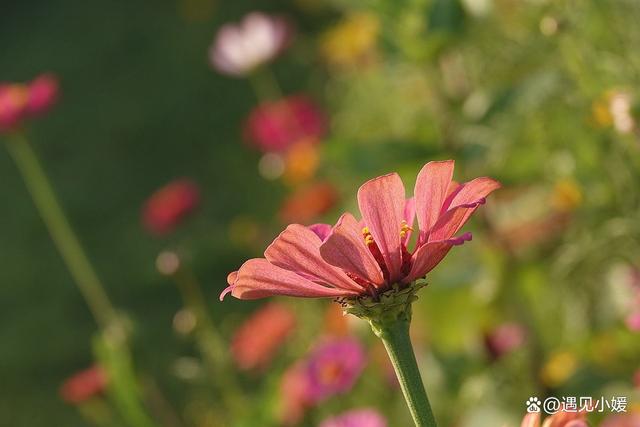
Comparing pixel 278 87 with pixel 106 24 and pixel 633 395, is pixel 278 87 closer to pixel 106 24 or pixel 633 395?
pixel 106 24

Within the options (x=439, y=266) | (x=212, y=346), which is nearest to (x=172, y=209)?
(x=212, y=346)

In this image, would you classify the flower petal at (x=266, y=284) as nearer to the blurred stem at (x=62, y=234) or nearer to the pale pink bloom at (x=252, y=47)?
the blurred stem at (x=62, y=234)

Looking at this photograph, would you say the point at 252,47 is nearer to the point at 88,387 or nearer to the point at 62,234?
the point at 62,234

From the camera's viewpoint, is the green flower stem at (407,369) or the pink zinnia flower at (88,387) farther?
the pink zinnia flower at (88,387)

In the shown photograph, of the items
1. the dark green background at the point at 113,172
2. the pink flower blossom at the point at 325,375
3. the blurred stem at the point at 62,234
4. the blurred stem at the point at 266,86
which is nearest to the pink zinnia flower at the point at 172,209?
the blurred stem at the point at 62,234

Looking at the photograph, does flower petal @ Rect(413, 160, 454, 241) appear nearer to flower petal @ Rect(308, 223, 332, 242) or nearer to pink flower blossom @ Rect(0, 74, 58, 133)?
flower petal @ Rect(308, 223, 332, 242)

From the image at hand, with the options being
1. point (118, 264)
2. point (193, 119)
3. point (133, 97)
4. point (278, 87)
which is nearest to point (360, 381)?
point (118, 264)

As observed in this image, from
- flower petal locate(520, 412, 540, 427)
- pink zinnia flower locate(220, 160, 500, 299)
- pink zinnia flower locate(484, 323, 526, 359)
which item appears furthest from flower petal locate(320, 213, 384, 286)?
pink zinnia flower locate(484, 323, 526, 359)
